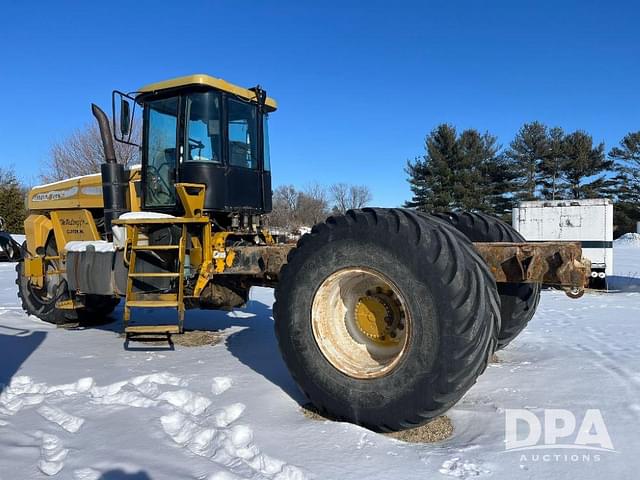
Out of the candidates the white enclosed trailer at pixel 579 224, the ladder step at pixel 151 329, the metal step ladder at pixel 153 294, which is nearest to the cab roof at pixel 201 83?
the metal step ladder at pixel 153 294

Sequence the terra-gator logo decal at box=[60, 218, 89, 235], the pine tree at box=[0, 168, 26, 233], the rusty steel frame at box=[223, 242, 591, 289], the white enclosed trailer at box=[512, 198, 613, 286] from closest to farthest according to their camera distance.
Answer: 1. the rusty steel frame at box=[223, 242, 591, 289]
2. the terra-gator logo decal at box=[60, 218, 89, 235]
3. the white enclosed trailer at box=[512, 198, 613, 286]
4. the pine tree at box=[0, 168, 26, 233]

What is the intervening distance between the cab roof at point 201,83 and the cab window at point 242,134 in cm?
10

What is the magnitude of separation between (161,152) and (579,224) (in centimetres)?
1070

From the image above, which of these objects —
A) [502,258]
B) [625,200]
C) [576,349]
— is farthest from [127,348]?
[625,200]

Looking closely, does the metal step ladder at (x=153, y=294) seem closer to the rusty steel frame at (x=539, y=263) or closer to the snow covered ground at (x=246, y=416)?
the snow covered ground at (x=246, y=416)

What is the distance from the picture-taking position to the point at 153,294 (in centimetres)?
517

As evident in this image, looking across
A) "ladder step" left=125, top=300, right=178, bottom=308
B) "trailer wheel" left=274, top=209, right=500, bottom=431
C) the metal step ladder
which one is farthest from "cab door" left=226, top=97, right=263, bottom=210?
"trailer wheel" left=274, top=209, right=500, bottom=431

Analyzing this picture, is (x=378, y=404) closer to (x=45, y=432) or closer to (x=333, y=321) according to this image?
(x=333, y=321)

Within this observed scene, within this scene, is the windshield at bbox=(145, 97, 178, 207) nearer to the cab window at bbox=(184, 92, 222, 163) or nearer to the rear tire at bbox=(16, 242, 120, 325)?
the cab window at bbox=(184, 92, 222, 163)

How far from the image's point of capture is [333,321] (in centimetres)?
368

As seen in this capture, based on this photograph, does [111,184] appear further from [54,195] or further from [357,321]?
[357,321]

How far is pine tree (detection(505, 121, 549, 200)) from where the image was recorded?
37312 millimetres

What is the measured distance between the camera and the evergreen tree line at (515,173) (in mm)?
35625

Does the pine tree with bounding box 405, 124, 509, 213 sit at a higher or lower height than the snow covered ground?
higher
